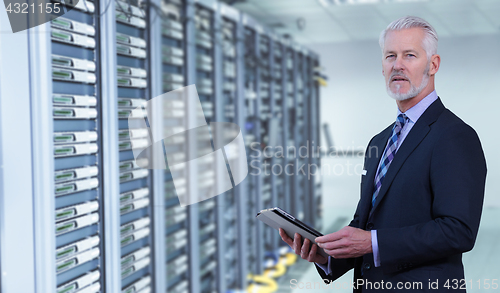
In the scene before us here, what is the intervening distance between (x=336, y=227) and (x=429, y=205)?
1.51 m

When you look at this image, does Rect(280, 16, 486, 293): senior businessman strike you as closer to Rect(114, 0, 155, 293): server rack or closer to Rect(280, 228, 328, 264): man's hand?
Rect(280, 228, 328, 264): man's hand

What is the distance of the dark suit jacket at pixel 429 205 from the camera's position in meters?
1.15

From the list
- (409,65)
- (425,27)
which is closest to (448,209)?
(409,65)

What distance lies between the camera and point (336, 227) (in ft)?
8.93

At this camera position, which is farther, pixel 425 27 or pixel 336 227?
pixel 336 227

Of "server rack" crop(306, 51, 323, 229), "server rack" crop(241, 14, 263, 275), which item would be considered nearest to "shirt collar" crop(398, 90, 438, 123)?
"server rack" crop(306, 51, 323, 229)

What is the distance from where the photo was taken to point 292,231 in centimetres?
143

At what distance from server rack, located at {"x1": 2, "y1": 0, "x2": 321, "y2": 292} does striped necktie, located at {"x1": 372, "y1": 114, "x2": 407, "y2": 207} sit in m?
1.28

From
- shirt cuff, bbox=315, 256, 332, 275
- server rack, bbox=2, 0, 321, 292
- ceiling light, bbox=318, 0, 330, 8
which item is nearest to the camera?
shirt cuff, bbox=315, 256, 332, 275

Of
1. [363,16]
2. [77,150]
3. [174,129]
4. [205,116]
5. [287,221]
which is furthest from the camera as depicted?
[205,116]

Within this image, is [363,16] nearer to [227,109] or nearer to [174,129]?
[227,109]

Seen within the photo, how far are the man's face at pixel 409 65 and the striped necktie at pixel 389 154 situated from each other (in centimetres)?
9

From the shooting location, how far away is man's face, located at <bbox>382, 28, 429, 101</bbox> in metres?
1.33

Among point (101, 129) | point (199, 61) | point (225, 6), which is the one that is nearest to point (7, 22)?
point (101, 129)
